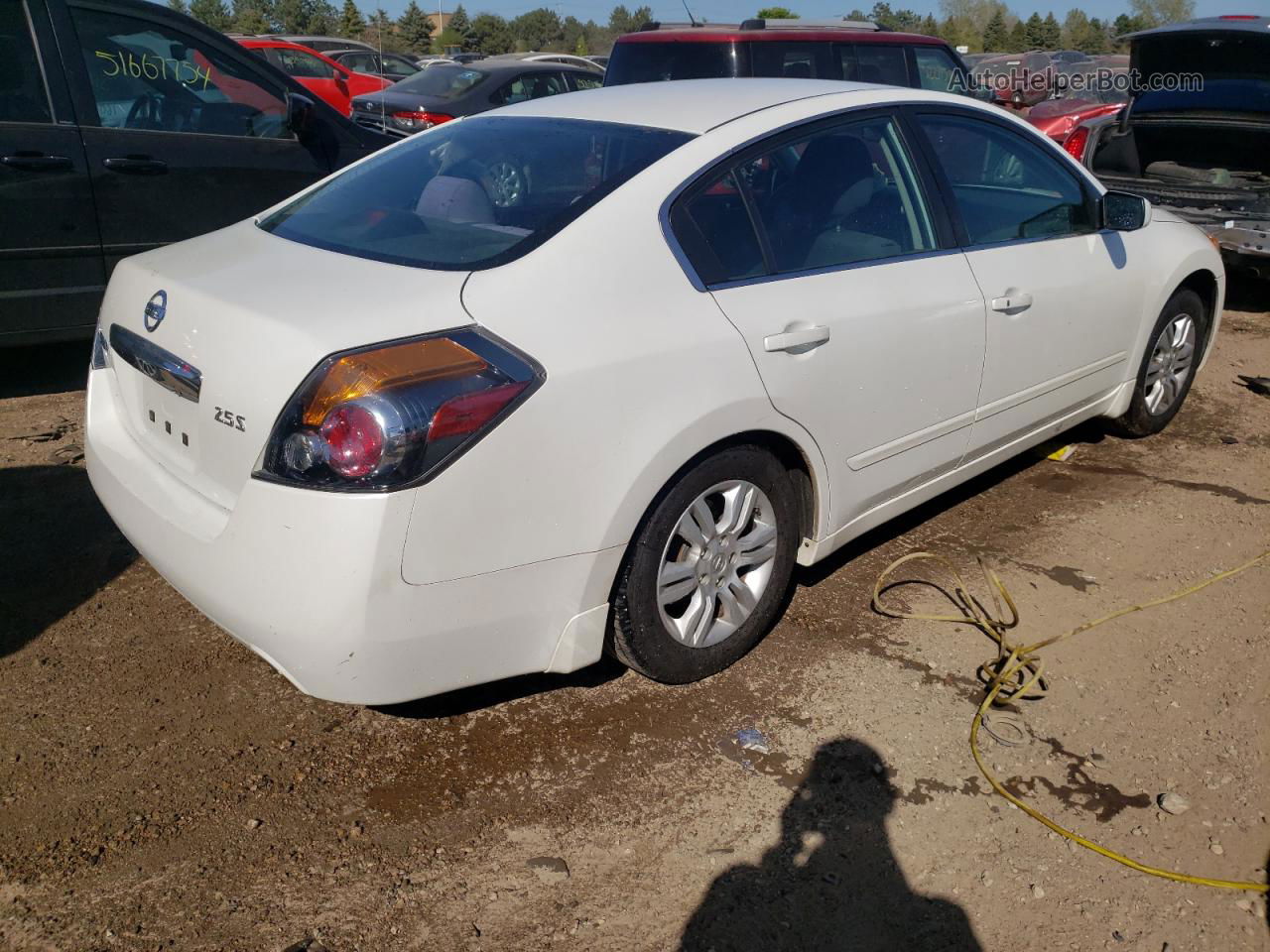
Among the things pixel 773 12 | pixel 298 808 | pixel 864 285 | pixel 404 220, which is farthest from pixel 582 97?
pixel 773 12

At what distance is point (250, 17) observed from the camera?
40.8 metres

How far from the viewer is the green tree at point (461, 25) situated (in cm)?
5300

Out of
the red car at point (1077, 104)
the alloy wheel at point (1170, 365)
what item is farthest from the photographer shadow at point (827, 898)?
the red car at point (1077, 104)

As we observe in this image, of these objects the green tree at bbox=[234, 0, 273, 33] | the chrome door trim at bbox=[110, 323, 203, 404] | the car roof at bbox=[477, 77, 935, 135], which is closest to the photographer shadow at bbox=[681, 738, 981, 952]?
the chrome door trim at bbox=[110, 323, 203, 404]

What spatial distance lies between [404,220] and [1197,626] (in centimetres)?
277

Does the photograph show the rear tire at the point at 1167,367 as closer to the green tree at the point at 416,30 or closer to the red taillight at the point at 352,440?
the red taillight at the point at 352,440

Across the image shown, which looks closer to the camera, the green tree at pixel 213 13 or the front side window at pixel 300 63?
the front side window at pixel 300 63

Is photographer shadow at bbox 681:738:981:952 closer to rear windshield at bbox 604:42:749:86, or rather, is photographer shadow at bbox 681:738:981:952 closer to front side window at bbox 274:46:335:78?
rear windshield at bbox 604:42:749:86

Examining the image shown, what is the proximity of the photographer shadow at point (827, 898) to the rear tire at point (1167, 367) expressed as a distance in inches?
115

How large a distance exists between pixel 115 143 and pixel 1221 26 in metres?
6.47

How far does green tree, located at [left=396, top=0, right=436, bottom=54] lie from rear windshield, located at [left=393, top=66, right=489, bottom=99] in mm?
39808

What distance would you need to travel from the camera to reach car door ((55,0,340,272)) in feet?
17.3

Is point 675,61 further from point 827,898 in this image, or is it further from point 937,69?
point 827,898

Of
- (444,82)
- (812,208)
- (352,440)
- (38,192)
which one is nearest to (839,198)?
(812,208)
